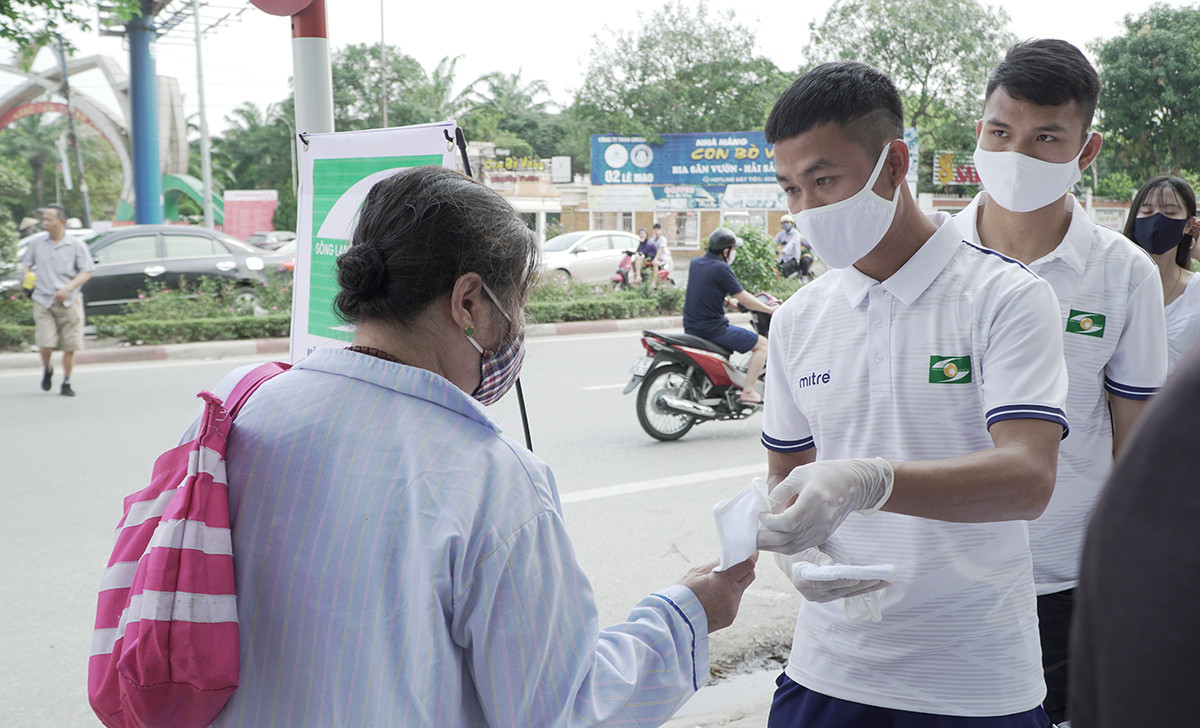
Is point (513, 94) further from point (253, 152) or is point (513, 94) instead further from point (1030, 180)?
point (1030, 180)

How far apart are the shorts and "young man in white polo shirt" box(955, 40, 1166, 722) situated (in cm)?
838

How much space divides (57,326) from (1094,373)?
8767 millimetres

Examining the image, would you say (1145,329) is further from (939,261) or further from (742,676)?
(742,676)

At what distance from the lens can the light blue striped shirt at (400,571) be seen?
43.4 inches

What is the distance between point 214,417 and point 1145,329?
5.86ft

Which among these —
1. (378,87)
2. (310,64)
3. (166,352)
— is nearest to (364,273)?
(310,64)

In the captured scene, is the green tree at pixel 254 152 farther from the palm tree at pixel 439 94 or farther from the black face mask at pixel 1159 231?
the black face mask at pixel 1159 231

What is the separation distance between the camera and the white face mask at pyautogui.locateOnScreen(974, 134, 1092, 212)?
7.25ft

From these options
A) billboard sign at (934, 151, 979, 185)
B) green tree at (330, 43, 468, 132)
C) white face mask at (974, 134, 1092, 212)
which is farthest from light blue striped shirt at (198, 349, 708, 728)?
green tree at (330, 43, 468, 132)

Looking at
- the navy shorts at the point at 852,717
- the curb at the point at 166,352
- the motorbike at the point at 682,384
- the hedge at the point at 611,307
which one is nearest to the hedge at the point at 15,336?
the curb at the point at 166,352

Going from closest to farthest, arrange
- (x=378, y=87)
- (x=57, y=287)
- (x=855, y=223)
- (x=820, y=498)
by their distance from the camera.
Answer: (x=820, y=498), (x=855, y=223), (x=57, y=287), (x=378, y=87)

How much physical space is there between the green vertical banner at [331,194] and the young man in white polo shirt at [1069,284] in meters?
1.36

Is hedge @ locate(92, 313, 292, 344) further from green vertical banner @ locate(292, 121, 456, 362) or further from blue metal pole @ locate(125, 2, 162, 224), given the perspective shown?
blue metal pole @ locate(125, 2, 162, 224)

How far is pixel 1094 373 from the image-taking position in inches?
77.2
